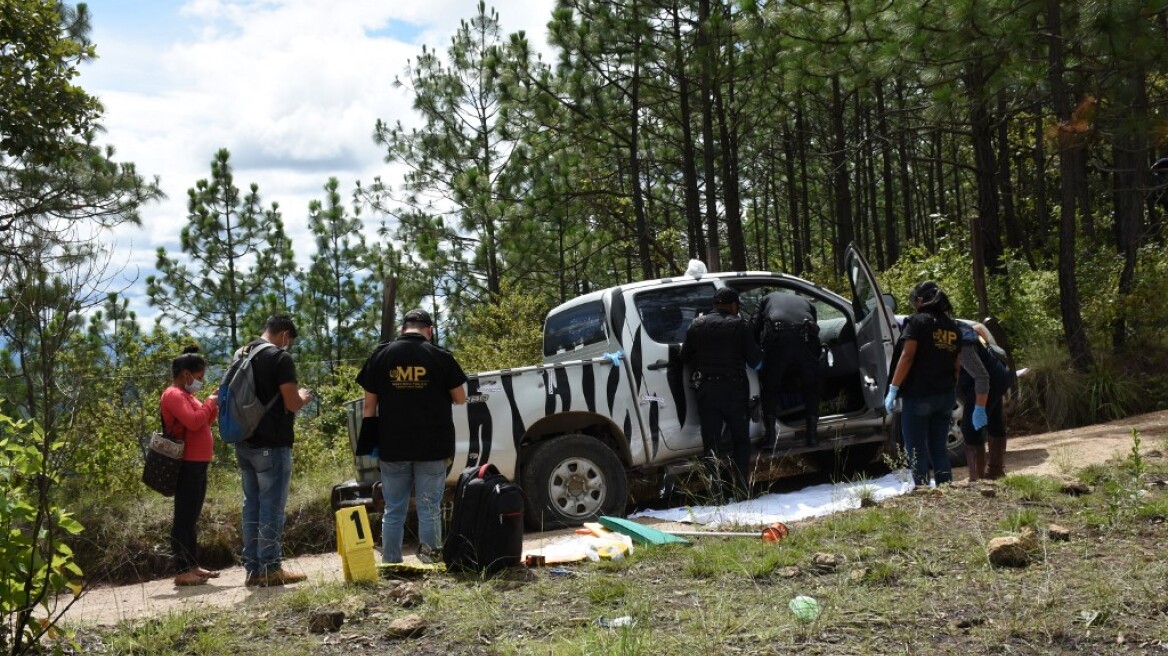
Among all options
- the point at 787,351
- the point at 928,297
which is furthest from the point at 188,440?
the point at 928,297

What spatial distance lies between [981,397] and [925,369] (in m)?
0.75

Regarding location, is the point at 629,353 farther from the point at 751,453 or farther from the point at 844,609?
the point at 844,609

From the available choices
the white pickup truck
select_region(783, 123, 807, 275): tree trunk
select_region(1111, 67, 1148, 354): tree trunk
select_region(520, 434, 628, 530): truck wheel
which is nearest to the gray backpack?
the white pickup truck

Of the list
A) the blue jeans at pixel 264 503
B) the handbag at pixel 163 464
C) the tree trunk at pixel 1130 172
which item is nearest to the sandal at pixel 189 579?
the handbag at pixel 163 464

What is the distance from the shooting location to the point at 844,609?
500 centimetres

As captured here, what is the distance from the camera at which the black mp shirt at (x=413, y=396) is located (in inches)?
287

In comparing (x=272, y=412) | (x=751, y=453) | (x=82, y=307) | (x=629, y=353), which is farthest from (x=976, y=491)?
(x=82, y=307)

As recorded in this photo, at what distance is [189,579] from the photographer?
8.28 metres

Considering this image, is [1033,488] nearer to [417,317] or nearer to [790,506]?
[790,506]

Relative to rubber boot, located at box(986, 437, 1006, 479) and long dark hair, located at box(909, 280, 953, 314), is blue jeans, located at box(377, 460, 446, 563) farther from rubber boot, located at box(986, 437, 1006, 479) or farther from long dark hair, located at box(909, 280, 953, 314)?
rubber boot, located at box(986, 437, 1006, 479)

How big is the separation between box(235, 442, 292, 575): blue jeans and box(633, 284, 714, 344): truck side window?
131 inches

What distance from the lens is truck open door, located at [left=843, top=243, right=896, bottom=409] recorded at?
9773 mm

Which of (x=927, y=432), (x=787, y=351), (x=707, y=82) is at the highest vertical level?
(x=707, y=82)

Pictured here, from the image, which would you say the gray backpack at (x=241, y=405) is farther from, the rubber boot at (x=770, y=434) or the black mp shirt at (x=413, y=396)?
the rubber boot at (x=770, y=434)
